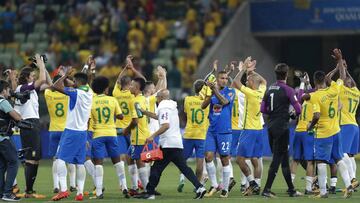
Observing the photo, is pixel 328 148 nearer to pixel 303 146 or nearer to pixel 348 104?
pixel 303 146

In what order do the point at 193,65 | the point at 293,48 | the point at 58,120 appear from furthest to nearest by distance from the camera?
the point at 293,48 → the point at 193,65 → the point at 58,120

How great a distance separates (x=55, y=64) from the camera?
4322cm

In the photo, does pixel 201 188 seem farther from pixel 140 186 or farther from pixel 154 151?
pixel 140 186

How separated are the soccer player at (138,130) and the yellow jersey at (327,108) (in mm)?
3644

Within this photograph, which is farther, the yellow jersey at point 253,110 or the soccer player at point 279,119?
the yellow jersey at point 253,110

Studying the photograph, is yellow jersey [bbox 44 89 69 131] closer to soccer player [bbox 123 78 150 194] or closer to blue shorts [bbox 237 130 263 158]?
soccer player [bbox 123 78 150 194]

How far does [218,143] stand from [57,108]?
12.5 ft

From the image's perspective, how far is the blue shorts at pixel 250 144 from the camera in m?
24.5

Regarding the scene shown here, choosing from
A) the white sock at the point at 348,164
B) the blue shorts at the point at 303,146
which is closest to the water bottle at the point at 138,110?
the blue shorts at the point at 303,146

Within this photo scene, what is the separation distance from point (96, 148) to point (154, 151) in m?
1.71

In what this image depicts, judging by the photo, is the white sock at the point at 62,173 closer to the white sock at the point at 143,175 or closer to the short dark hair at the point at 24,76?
the short dark hair at the point at 24,76

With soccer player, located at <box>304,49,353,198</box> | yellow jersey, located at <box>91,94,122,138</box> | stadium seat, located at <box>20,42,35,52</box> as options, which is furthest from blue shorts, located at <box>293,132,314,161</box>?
stadium seat, located at <box>20,42,35,52</box>

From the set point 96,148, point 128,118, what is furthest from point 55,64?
point 96,148

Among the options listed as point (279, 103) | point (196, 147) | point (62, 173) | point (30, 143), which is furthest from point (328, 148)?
point (30, 143)
